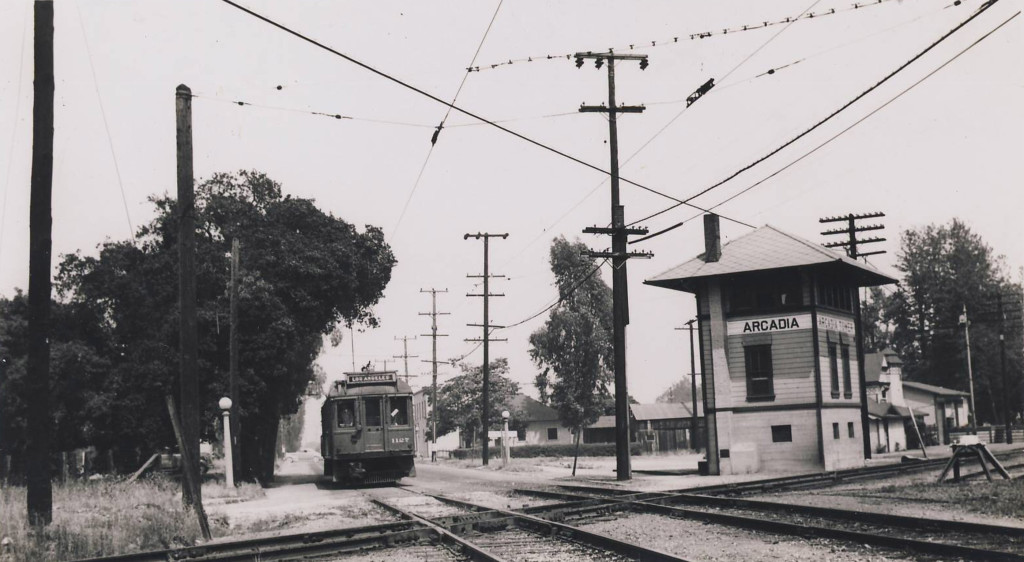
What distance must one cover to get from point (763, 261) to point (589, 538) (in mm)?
18612

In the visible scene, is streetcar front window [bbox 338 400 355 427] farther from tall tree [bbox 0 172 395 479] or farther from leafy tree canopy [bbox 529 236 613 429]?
leafy tree canopy [bbox 529 236 613 429]

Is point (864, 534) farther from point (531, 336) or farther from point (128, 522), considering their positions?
point (531, 336)

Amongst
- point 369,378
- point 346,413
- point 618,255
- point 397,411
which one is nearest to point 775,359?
point 618,255

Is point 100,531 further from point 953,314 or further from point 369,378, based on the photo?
point 953,314

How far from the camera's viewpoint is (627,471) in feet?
82.2

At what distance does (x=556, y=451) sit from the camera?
203ft

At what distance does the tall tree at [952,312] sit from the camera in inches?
3012

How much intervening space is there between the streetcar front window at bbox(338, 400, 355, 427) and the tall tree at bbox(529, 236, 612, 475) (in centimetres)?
3911

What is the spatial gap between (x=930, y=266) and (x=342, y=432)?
244 ft

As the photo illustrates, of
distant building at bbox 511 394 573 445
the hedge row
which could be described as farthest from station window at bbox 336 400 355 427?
distant building at bbox 511 394 573 445

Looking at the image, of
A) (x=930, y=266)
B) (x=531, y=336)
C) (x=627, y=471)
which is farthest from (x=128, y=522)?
(x=930, y=266)

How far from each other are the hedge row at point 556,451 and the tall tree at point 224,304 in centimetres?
2869

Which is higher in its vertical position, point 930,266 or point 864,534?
point 930,266

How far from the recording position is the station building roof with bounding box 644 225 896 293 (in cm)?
2706
